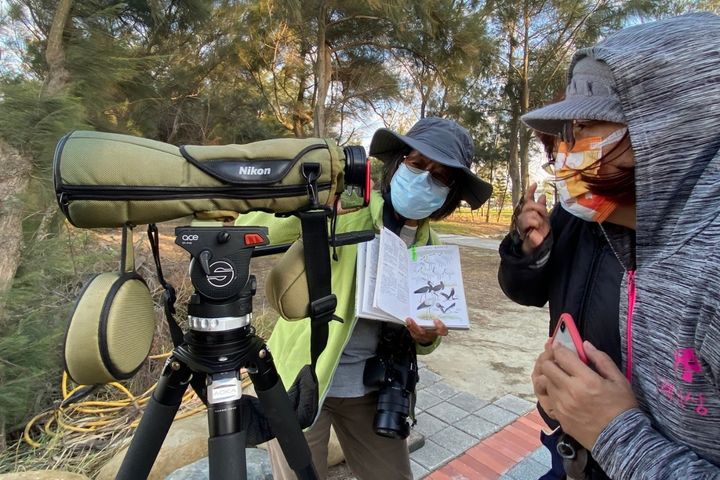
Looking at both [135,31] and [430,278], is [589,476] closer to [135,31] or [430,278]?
[430,278]

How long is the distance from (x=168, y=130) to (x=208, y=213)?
27.4 feet

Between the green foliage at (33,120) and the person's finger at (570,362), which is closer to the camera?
the person's finger at (570,362)

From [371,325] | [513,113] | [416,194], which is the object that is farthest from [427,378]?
[513,113]

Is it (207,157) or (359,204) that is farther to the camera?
(359,204)

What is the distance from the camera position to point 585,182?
90 centimetres

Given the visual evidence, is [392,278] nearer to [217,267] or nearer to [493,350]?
[217,267]

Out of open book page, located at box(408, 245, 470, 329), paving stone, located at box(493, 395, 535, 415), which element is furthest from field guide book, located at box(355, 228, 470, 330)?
paving stone, located at box(493, 395, 535, 415)

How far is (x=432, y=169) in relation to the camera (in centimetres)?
163

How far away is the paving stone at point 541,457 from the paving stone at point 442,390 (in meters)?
0.72

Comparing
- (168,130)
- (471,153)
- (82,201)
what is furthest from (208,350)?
(168,130)

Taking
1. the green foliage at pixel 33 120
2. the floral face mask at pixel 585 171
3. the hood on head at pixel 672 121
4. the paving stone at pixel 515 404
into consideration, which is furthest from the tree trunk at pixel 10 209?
the paving stone at pixel 515 404

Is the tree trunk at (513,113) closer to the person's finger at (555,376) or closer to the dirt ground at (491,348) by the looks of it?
the dirt ground at (491,348)

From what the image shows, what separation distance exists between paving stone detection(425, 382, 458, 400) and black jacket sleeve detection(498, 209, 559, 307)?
198cm

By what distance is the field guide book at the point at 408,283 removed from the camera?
1297 millimetres
